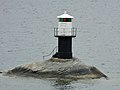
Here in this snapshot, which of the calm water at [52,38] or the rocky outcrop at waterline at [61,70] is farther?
the rocky outcrop at waterline at [61,70]

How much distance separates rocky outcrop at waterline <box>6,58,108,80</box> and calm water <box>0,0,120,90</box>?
463 mm

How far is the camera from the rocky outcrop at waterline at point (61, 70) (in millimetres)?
31188

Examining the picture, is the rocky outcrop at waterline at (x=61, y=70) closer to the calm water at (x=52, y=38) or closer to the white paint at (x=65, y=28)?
the calm water at (x=52, y=38)

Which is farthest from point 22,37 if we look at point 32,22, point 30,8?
point 30,8

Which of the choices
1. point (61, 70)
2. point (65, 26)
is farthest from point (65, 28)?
point (61, 70)

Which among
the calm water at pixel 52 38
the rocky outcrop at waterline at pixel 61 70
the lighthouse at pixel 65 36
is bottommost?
the calm water at pixel 52 38

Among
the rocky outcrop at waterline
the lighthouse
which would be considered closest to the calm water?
the rocky outcrop at waterline

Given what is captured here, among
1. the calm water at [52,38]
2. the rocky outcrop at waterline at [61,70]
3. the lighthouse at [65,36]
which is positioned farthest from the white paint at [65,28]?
the calm water at [52,38]

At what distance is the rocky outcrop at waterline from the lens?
3119 cm

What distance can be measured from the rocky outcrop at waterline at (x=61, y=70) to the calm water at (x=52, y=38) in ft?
1.52

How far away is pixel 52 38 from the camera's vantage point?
55188 millimetres

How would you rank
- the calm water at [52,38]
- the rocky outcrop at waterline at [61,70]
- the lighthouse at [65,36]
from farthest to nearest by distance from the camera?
the lighthouse at [65,36] < the rocky outcrop at waterline at [61,70] < the calm water at [52,38]

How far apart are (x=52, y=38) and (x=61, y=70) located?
79.1ft

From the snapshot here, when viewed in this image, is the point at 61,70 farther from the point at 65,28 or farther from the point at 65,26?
the point at 65,26
